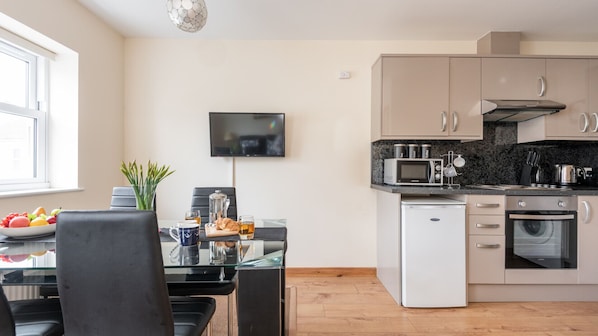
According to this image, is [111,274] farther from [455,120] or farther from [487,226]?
[455,120]

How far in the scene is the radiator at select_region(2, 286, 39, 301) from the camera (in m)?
2.04

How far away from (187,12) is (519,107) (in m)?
2.70

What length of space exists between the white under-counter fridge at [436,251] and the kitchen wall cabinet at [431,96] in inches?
28.5

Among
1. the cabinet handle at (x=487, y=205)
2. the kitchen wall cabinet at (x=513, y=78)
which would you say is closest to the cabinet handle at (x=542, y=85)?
the kitchen wall cabinet at (x=513, y=78)

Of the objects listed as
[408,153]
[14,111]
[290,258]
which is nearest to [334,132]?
[408,153]

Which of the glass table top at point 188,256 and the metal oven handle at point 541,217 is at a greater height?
the glass table top at point 188,256

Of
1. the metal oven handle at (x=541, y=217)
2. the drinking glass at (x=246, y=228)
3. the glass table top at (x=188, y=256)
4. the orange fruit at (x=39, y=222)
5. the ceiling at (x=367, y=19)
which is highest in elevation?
the ceiling at (x=367, y=19)

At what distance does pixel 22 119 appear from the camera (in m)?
2.50

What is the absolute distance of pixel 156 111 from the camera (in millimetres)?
3422

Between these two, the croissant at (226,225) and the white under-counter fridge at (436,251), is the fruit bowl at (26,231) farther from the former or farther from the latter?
the white under-counter fridge at (436,251)

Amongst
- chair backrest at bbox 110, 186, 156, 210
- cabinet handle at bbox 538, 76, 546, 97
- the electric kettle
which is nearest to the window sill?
chair backrest at bbox 110, 186, 156, 210

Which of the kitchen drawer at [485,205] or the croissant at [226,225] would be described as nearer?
the croissant at [226,225]

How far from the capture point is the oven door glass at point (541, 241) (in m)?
2.73

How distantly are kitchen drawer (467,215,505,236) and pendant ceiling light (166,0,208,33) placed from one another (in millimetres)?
2500
